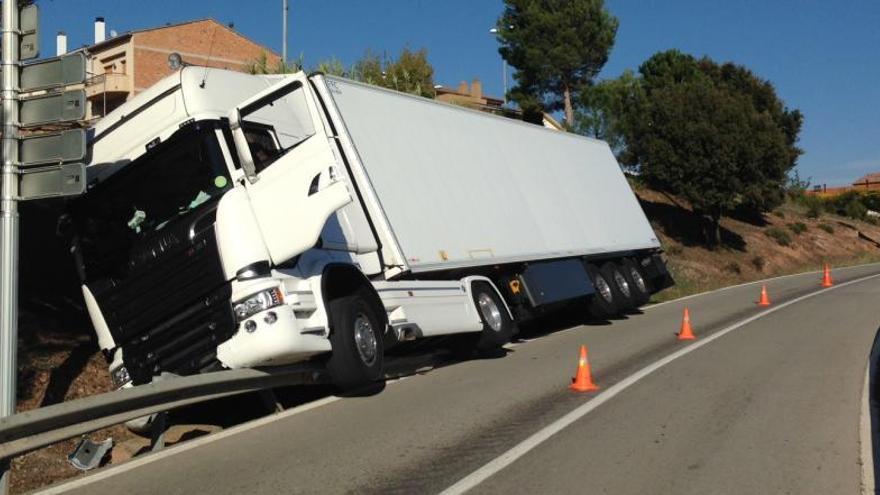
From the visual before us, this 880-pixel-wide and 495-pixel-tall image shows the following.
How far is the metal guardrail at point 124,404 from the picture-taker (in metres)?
5.58

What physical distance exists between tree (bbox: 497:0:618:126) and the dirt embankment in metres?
7.07

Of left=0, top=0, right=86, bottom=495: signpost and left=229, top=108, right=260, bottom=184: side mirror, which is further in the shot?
left=229, top=108, right=260, bottom=184: side mirror

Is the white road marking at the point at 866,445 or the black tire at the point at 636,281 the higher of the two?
the black tire at the point at 636,281

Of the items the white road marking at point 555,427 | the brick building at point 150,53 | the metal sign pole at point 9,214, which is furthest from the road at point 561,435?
the brick building at point 150,53

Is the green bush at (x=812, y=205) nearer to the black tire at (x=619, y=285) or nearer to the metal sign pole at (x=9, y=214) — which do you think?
the black tire at (x=619, y=285)

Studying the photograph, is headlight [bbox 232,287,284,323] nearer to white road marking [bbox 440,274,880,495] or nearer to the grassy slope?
white road marking [bbox 440,274,880,495]

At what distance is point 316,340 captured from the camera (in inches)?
317

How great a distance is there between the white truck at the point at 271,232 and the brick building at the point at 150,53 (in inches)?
1606

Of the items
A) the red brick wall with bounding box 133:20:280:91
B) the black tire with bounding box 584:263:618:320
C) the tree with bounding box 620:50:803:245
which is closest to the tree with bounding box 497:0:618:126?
the tree with bounding box 620:50:803:245

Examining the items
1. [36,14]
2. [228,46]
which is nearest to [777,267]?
[228,46]

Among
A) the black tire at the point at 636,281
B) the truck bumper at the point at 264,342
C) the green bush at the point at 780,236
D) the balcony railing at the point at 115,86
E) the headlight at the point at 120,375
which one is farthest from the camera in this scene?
the balcony railing at the point at 115,86

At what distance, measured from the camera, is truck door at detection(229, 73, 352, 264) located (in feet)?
26.0

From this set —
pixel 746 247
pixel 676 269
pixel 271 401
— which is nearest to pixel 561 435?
pixel 271 401

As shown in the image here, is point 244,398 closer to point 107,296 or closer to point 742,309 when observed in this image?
point 107,296
